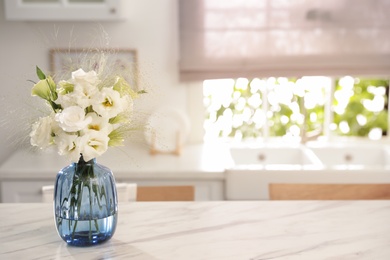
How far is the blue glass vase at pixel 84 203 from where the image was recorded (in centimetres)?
164

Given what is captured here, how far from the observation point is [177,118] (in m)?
3.37

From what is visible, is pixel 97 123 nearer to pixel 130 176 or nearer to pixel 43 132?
pixel 43 132

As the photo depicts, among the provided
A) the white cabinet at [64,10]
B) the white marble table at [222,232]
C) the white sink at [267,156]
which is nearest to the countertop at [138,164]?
the white sink at [267,156]

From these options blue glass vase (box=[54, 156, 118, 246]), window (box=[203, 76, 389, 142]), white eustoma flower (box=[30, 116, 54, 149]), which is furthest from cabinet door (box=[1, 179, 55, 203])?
white eustoma flower (box=[30, 116, 54, 149])

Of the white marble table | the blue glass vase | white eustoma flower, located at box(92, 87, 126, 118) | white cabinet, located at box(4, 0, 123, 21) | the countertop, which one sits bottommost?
the white marble table

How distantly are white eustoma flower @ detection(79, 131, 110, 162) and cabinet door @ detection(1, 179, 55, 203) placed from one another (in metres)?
1.43

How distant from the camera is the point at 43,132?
155 cm

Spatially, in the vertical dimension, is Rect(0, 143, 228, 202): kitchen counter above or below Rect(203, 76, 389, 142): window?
below

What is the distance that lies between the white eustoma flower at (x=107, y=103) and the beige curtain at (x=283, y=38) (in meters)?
1.80

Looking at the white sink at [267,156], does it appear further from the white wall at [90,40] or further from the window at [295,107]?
the white wall at [90,40]

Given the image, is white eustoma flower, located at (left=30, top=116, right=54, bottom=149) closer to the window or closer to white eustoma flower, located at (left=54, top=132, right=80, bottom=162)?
white eustoma flower, located at (left=54, top=132, right=80, bottom=162)

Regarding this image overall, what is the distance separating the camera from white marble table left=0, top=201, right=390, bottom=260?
65.6 inches

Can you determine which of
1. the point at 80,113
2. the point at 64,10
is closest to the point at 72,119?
the point at 80,113

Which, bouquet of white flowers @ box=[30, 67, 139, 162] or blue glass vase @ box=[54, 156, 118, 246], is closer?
bouquet of white flowers @ box=[30, 67, 139, 162]
